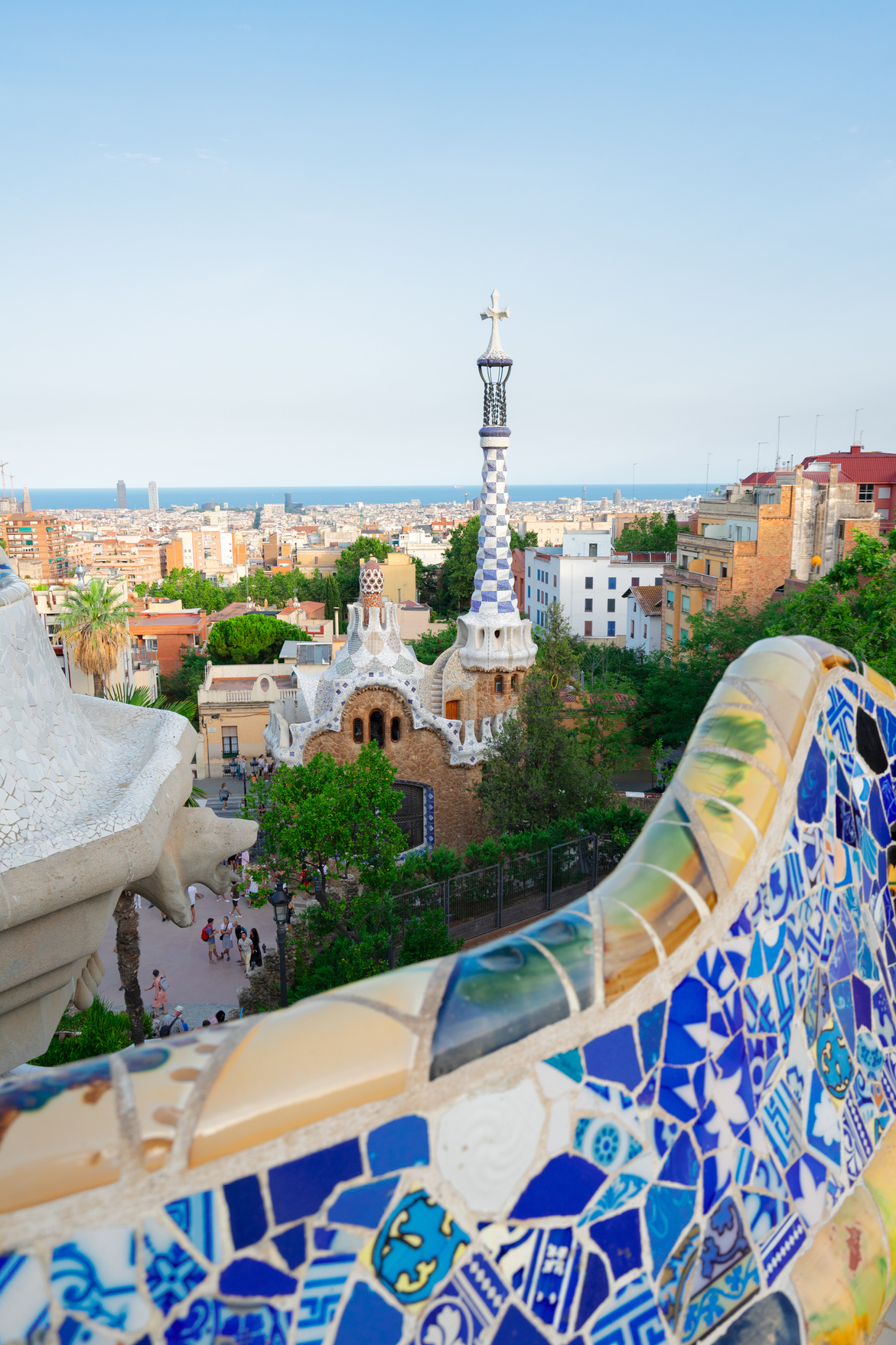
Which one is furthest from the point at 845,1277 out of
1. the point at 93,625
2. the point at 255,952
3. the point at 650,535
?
the point at 650,535

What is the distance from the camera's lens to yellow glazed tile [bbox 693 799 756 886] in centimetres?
303

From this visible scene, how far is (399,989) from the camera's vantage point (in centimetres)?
256

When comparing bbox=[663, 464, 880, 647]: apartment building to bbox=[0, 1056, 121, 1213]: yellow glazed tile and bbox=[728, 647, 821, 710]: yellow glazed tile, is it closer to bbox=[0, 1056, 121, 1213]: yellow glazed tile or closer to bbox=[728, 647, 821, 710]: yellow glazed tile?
bbox=[728, 647, 821, 710]: yellow glazed tile

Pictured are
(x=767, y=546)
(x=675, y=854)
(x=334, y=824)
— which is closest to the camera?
(x=675, y=854)

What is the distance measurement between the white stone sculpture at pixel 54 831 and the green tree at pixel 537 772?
10404mm

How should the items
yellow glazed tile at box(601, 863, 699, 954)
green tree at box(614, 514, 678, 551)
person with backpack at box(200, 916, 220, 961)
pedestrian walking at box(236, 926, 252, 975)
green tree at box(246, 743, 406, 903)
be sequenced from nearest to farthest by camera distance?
yellow glazed tile at box(601, 863, 699, 954) → green tree at box(246, 743, 406, 903) → pedestrian walking at box(236, 926, 252, 975) → person with backpack at box(200, 916, 220, 961) → green tree at box(614, 514, 678, 551)

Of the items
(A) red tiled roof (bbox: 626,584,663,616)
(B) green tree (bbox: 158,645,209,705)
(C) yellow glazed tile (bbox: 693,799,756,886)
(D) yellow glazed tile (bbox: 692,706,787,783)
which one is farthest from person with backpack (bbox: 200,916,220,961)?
(A) red tiled roof (bbox: 626,584,663,616)

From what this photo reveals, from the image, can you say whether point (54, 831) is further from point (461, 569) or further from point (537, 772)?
point (461, 569)

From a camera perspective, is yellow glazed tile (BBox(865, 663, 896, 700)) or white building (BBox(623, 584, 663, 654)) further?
white building (BBox(623, 584, 663, 654))

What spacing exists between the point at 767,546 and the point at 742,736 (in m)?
31.9

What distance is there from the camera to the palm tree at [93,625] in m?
21.8

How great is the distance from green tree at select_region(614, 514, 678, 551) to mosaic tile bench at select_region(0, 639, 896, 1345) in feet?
187

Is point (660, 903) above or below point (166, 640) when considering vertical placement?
above

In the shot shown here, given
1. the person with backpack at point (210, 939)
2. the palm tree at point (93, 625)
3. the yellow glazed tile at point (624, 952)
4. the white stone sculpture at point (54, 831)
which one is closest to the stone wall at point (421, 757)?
the person with backpack at point (210, 939)
